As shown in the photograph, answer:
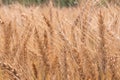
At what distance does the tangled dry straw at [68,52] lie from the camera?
893mm

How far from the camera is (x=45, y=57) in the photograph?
95 cm

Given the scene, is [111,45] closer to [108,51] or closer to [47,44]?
[108,51]

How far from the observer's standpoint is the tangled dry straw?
89 centimetres

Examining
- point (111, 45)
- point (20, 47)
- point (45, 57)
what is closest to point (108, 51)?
point (111, 45)

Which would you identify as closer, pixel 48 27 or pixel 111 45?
pixel 111 45

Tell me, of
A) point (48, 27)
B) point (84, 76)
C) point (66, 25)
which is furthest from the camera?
point (66, 25)

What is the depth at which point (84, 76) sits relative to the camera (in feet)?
2.99

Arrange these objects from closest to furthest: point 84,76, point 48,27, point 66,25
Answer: point 84,76, point 48,27, point 66,25

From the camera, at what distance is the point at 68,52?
0.93 meters

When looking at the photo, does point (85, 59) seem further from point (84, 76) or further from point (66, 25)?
point (66, 25)

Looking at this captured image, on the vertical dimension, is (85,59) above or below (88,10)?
below

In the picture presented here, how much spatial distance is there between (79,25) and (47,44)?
131mm

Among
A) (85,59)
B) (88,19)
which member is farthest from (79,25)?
(85,59)

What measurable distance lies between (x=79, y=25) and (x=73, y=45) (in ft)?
0.37
